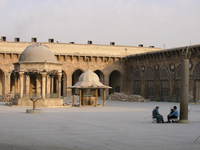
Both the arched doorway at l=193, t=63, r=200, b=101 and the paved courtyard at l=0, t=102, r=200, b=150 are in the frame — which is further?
the arched doorway at l=193, t=63, r=200, b=101

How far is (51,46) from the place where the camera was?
47000mm

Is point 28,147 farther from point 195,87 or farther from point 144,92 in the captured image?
point 144,92

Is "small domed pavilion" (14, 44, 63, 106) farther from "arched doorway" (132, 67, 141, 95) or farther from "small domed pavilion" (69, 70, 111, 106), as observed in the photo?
"arched doorway" (132, 67, 141, 95)

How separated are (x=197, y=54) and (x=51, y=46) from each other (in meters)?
17.2

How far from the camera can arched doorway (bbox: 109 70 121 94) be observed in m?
50.7

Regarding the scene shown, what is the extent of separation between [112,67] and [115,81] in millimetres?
4143

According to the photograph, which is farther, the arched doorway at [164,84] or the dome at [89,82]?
the arched doorway at [164,84]

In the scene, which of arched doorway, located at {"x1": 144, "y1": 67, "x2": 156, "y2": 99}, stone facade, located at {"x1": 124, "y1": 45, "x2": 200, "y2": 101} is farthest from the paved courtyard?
arched doorway, located at {"x1": 144, "y1": 67, "x2": 156, "y2": 99}

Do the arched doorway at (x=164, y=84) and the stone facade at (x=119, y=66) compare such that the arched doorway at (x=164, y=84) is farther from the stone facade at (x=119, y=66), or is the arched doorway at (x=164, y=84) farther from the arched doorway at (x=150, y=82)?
the arched doorway at (x=150, y=82)

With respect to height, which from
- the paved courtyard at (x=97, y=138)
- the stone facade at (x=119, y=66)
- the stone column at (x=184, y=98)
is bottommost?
the paved courtyard at (x=97, y=138)

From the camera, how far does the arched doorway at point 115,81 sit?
50656 millimetres

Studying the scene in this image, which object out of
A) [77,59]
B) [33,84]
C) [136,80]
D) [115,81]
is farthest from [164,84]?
[33,84]

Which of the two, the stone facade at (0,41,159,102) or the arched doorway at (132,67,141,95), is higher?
the stone facade at (0,41,159,102)

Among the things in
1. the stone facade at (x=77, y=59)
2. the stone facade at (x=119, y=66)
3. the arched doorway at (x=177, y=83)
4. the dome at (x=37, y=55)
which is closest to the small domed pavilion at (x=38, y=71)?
the dome at (x=37, y=55)
